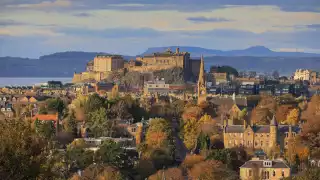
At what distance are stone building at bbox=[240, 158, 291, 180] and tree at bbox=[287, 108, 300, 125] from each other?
15.0 meters

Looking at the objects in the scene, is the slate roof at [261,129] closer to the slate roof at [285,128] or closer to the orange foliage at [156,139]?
the slate roof at [285,128]

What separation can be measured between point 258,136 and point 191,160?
7608 mm

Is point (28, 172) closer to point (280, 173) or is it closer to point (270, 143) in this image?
point (280, 173)

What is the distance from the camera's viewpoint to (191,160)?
3722 centimetres

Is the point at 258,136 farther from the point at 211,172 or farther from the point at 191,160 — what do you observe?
the point at 211,172

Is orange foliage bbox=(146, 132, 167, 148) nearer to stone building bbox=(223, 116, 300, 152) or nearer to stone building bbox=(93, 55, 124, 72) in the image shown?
stone building bbox=(223, 116, 300, 152)

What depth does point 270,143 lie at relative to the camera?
43438 mm

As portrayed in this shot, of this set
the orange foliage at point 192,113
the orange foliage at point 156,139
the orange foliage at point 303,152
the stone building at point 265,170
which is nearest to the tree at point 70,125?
the orange foliage at point 156,139

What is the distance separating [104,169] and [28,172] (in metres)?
17.3

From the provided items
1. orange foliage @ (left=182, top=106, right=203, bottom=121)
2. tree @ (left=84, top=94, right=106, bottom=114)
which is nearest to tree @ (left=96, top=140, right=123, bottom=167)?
tree @ (left=84, top=94, right=106, bottom=114)

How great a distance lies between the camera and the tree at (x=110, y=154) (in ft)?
120

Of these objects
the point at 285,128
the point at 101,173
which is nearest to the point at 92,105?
the point at 285,128

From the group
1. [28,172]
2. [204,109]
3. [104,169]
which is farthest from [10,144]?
[204,109]

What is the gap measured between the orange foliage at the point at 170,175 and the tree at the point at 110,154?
7.79 feet
